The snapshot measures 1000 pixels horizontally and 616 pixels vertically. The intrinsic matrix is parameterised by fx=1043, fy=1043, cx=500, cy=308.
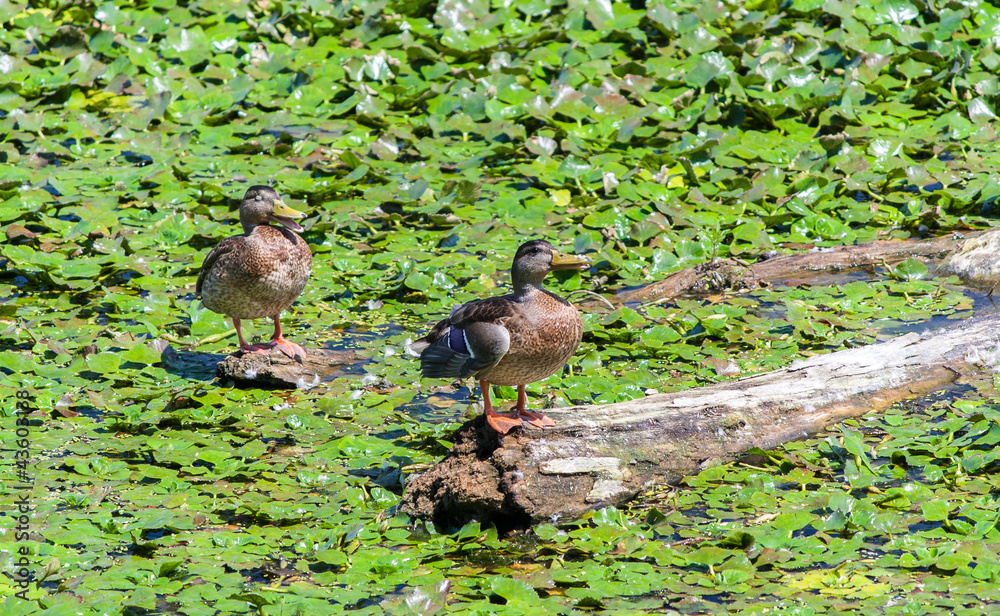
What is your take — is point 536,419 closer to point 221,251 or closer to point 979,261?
point 221,251

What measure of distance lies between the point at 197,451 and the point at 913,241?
18.9 feet

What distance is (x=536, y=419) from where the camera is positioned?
5.46 meters

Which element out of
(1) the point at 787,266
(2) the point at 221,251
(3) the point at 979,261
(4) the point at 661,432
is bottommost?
(1) the point at 787,266

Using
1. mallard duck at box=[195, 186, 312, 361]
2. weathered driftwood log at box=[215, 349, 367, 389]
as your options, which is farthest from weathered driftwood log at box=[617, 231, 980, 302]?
mallard duck at box=[195, 186, 312, 361]

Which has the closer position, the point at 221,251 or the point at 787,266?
the point at 221,251

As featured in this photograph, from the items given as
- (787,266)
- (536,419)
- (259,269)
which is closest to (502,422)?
(536,419)

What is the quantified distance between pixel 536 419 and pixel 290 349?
7.46 ft

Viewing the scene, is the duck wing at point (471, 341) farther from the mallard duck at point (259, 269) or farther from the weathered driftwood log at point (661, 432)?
the mallard duck at point (259, 269)

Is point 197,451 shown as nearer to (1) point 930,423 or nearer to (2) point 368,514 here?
(2) point 368,514

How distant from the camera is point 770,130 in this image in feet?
33.0

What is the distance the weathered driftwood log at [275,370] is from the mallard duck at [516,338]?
152 cm

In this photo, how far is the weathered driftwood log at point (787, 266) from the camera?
7.98 meters
